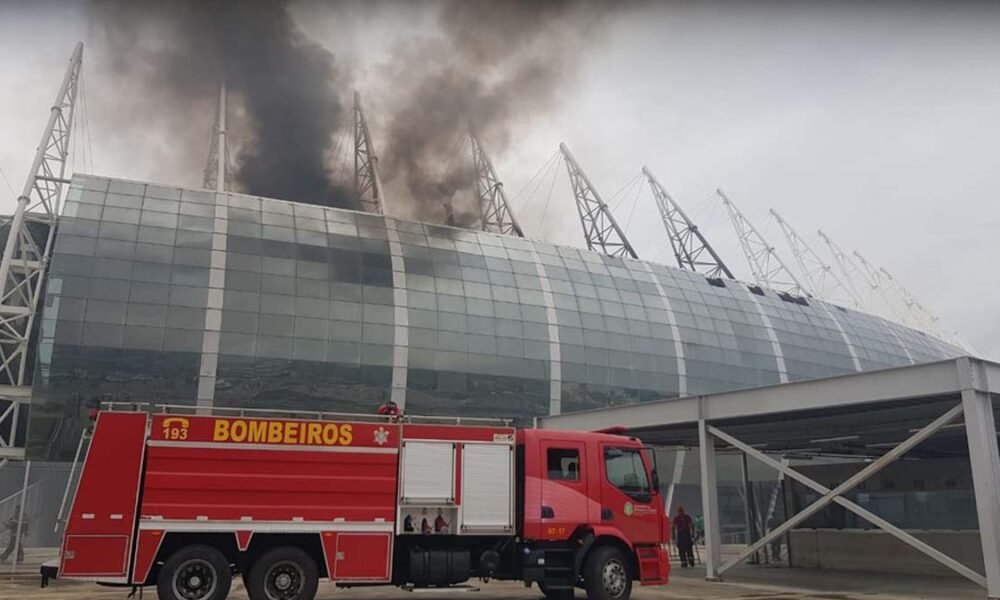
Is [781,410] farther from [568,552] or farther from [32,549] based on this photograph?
[32,549]

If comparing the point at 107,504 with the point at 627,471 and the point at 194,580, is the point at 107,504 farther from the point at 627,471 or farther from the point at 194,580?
the point at 627,471

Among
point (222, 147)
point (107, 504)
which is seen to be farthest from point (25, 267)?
point (107, 504)

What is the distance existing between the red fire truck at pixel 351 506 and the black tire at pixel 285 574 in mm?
21

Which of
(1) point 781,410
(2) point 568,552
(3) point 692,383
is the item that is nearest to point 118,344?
(2) point 568,552

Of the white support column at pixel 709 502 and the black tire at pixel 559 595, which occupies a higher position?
the white support column at pixel 709 502

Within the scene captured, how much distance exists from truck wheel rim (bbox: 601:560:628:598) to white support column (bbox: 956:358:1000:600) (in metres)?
7.04

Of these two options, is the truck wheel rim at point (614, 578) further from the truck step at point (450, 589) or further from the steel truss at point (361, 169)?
the steel truss at point (361, 169)

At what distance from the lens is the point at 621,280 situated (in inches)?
1785

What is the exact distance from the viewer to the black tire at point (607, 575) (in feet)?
44.4

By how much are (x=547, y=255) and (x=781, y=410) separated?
2657 cm

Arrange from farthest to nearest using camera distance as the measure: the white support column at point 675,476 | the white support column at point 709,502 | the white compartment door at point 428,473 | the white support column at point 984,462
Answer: the white support column at point 675,476
the white support column at point 709,502
the white support column at point 984,462
the white compartment door at point 428,473

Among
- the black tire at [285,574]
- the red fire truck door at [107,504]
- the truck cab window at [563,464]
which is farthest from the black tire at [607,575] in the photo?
the red fire truck door at [107,504]

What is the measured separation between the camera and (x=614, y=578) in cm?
1382

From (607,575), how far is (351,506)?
499 centimetres
